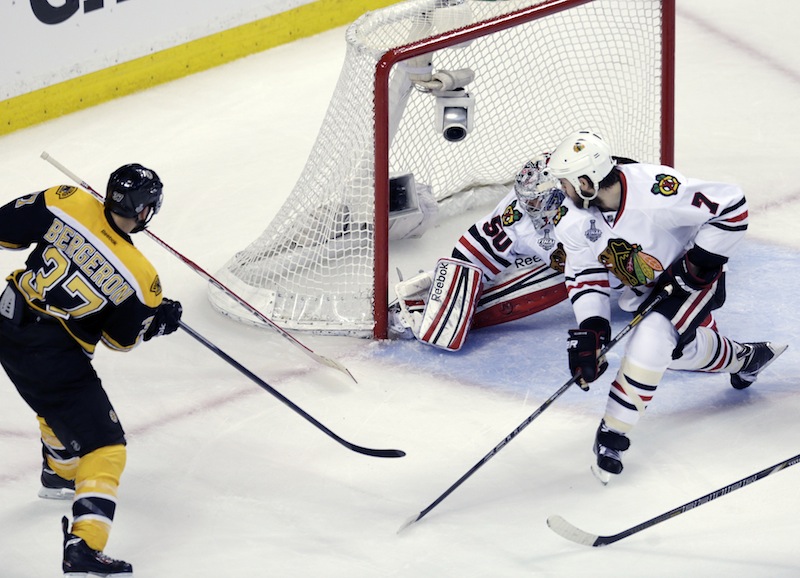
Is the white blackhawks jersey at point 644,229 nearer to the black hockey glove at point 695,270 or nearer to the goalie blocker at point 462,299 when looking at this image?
the black hockey glove at point 695,270

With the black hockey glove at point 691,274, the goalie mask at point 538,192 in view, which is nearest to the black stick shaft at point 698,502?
the black hockey glove at point 691,274

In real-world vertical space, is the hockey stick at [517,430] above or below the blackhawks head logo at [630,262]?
below

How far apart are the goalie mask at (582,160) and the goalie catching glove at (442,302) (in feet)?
2.71

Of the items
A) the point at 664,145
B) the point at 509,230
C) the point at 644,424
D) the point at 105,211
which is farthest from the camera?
the point at 664,145

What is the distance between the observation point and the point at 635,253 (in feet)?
13.6

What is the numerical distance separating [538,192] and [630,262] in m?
0.50

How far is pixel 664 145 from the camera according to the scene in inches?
205

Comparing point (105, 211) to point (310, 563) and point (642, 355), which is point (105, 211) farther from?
point (642, 355)

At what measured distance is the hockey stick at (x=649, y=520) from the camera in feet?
12.5

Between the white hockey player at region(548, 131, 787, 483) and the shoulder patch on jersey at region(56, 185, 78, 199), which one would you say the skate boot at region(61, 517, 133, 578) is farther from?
the white hockey player at region(548, 131, 787, 483)

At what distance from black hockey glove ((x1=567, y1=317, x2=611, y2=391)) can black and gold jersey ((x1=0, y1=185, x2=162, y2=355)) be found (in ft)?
3.63

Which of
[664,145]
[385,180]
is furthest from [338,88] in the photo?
[664,145]

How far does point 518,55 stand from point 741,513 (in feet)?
6.43

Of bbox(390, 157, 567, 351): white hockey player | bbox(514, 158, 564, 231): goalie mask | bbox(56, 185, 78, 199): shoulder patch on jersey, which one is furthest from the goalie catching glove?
bbox(56, 185, 78, 199): shoulder patch on jersey
